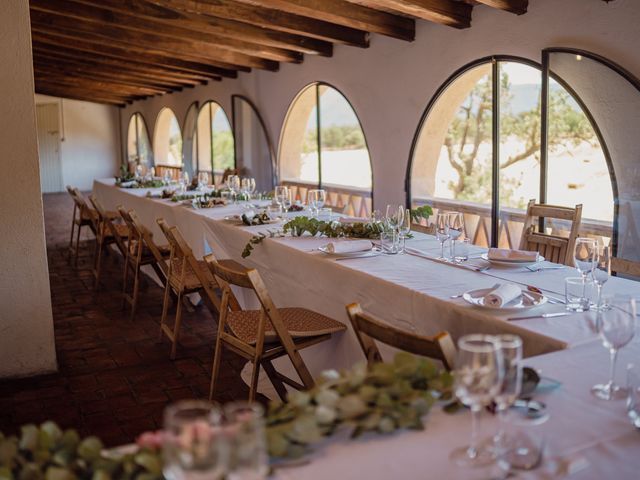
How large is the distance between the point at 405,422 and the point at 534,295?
1388 mm

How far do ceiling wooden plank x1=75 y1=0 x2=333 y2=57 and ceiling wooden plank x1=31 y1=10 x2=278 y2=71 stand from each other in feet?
2.79

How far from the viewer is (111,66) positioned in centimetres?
1238

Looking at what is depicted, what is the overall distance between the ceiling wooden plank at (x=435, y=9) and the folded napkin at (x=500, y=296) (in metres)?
3.67

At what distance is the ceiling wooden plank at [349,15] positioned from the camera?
251 inches

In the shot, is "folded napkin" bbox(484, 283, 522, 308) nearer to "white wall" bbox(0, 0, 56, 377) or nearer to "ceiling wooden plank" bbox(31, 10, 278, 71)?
"white wall" bbox(0, 0, 56, 377)

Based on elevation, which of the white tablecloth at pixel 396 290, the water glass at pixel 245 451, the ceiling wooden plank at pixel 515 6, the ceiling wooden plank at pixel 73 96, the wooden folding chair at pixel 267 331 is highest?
the ceiling wooden plank at pixel 73 96

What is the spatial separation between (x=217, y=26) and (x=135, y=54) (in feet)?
11.5

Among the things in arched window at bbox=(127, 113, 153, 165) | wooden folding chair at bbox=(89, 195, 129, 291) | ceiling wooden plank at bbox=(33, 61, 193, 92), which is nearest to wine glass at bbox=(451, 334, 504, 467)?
wooden folding chair at bbox=(89, 195, 129, 291)

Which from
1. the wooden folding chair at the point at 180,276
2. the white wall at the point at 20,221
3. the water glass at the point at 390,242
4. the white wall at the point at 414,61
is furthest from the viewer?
the white wall at the point at 414,61

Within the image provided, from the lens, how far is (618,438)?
1483 millimetres

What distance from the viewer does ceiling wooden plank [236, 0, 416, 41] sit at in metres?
6.36

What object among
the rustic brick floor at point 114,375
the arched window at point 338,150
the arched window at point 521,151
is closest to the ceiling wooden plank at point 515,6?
the arched window at point 521,151

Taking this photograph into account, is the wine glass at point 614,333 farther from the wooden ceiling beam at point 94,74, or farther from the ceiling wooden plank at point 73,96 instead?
the ceiling wooden plank at point 73,96

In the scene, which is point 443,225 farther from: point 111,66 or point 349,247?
point 111,66
